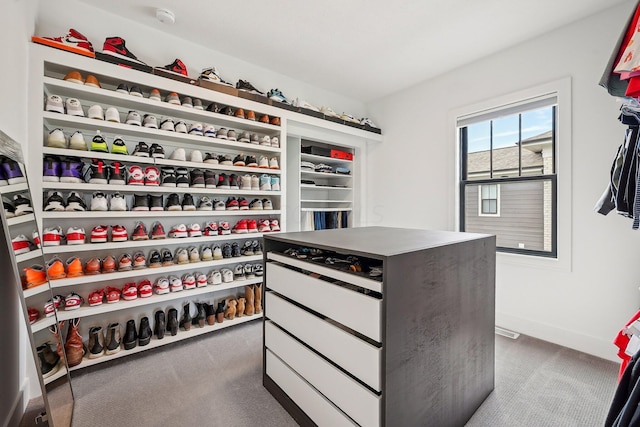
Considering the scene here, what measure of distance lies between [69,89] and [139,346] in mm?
1893

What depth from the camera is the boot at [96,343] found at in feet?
6.29

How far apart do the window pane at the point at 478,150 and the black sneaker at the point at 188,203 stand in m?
2.85

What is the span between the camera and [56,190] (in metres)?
1.90

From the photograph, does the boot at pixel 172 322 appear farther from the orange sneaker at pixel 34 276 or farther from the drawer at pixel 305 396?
the drawer at pixel 305 396

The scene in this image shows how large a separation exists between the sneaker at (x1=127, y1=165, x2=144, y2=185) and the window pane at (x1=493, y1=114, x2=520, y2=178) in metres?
3.28

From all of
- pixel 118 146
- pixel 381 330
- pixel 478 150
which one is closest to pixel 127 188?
pixel 118 146

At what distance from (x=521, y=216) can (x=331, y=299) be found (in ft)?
7.92

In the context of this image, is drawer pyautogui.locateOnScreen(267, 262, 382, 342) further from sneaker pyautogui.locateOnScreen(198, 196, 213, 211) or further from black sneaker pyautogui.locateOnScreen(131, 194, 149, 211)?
black sneaker pyautogui.locateOnScreen(131, 194, 149, 211)

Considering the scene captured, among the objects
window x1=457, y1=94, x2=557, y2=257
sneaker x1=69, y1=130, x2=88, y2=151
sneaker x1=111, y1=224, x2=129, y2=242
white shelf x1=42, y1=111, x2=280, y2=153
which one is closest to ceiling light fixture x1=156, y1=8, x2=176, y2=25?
white shelf x1=42, y1=111, x2=280, y2=153

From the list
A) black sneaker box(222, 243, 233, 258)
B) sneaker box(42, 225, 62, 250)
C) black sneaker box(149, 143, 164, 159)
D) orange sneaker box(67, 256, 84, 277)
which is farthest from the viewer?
black sneaker box(222, 243, 233, 258)

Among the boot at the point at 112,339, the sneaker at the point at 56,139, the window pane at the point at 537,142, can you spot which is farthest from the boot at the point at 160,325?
the window pane at the point at 537,142

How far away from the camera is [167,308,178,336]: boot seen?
7.27 ft

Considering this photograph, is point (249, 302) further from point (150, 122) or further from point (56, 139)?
point (56, 139)

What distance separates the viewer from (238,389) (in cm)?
167
